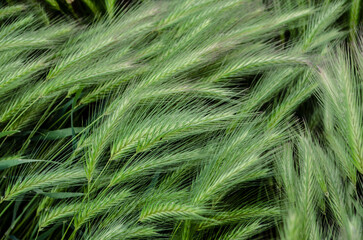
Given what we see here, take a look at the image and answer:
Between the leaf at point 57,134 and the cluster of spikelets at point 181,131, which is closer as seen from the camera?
the cluster of spikelets at point 181,131

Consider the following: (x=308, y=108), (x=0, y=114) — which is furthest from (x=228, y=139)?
(x=0, y=114)

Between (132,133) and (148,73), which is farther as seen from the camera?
(148,73)

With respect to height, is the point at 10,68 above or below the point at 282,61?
above

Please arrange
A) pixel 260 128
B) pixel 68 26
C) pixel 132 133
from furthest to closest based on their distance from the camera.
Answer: pixel 68 26
pixel 260 128
pixel 132 133

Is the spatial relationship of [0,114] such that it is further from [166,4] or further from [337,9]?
[337,9]

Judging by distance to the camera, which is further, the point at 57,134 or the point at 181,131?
the point at 57,134

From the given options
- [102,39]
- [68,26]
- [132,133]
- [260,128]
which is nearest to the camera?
[132,133]

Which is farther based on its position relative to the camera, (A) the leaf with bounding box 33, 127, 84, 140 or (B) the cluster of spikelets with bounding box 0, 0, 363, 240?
(A) the leaf with bounding box 33, 127, 84, 140

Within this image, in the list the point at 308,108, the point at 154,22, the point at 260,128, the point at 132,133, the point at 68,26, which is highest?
the point at 68,26
